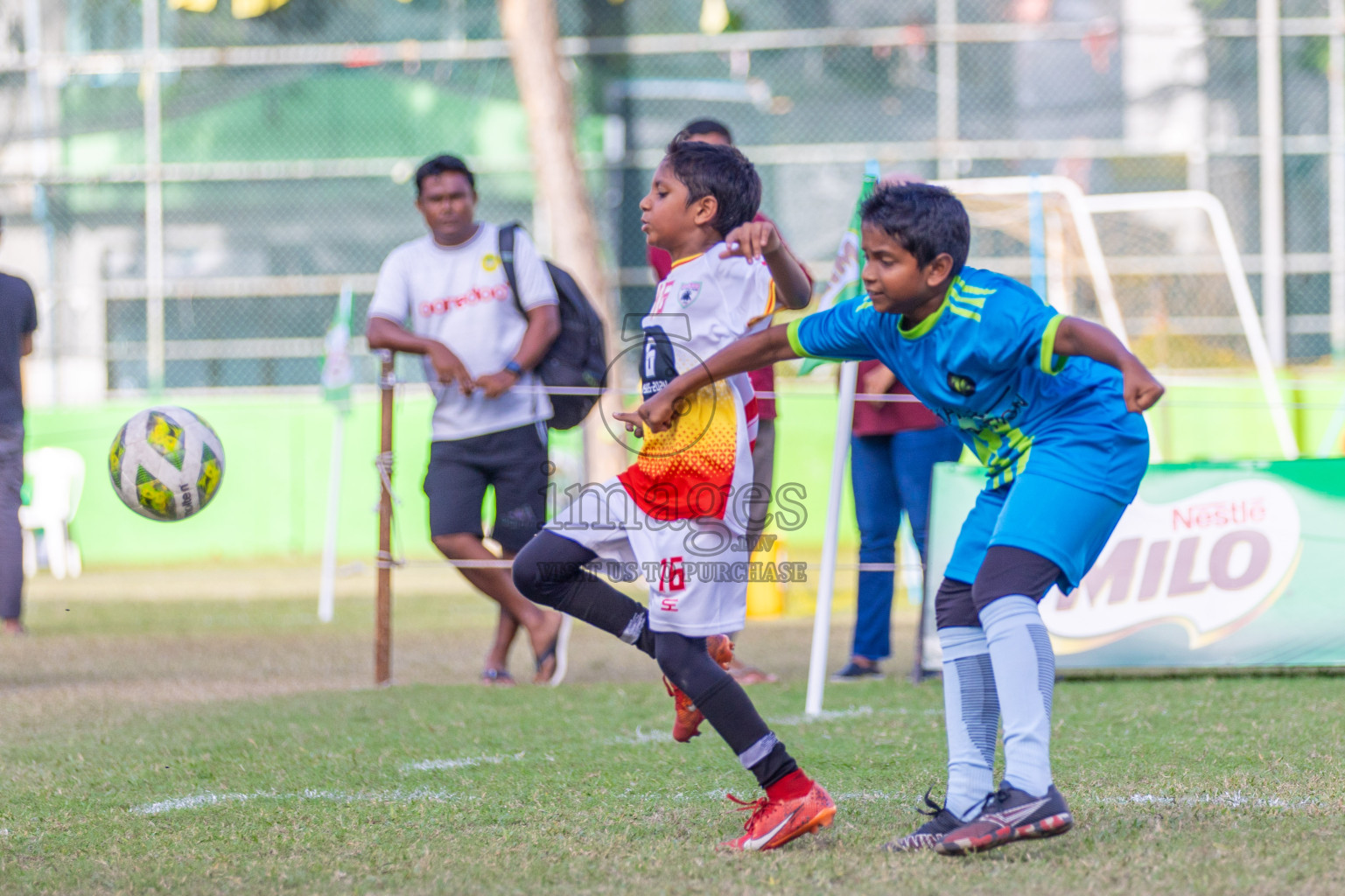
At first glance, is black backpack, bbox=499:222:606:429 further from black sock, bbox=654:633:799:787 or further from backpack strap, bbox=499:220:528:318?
black sock, bbox=654:633:799:787

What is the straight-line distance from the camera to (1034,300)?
3.15 meters

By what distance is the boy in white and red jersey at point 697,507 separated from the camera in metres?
3.33

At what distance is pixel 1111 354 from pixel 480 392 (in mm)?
3529

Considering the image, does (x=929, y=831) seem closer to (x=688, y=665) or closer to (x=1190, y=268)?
(x=688, y=665)

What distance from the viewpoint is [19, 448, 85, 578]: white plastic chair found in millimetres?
13133

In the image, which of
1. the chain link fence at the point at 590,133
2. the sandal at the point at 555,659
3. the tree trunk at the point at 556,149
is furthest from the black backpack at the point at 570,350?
the chain link fence at the point at 590,133

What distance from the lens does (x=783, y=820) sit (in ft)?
10.4

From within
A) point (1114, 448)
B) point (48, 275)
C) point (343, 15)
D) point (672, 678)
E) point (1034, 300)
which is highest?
point (343, 15)

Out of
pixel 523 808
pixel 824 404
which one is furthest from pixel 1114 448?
pixel 824 404

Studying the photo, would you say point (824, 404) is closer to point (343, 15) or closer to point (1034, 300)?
point (343, 15)

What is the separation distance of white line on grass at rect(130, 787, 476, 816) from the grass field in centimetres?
1

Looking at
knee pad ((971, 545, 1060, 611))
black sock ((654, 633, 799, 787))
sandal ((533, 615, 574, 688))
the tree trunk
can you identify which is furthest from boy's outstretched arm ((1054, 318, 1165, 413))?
the tree trunk

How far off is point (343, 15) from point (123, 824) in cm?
1420

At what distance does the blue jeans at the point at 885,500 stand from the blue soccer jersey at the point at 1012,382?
9.26ft
